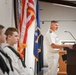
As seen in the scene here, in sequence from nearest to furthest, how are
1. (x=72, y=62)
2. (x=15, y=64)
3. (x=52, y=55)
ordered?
(x=15, y=64)
(x=72, y=62)
(x=52, y=55)

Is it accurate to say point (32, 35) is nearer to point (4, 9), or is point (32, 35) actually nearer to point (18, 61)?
point (4, 9)

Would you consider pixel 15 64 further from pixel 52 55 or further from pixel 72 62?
pixel 52 55

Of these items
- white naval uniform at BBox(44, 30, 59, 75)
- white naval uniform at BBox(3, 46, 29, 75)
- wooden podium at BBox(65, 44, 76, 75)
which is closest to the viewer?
white naval uniform at BBox(3, 46, 29, 75)

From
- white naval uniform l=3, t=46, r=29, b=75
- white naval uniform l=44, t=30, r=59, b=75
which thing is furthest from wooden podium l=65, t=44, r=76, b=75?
white naval uniform l=44, t=30, r=59, b=75

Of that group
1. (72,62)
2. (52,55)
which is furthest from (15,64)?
(52,55)

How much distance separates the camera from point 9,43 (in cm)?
225

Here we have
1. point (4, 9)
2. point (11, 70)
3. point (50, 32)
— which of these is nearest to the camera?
point (11, 70)

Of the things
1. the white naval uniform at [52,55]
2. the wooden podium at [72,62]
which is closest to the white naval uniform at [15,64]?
the wooden podium at [72,62]

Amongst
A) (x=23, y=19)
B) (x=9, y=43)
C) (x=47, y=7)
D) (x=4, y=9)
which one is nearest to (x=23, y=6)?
(x=23, y=19)

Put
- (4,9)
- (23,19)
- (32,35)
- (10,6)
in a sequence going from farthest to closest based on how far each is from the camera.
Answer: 1. (32,35)
2. (23,19)
3. (10,6)
4. (4,9)

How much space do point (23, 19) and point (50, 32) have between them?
0.84 metres

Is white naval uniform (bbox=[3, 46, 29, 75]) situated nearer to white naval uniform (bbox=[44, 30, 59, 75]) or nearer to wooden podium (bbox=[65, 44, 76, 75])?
wooden podium (bbox=[65, 44, 76, 75])

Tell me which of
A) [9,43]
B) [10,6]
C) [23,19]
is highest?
[10,6]

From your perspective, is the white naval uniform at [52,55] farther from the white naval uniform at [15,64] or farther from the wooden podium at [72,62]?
the white naval uniform at [15,64]
